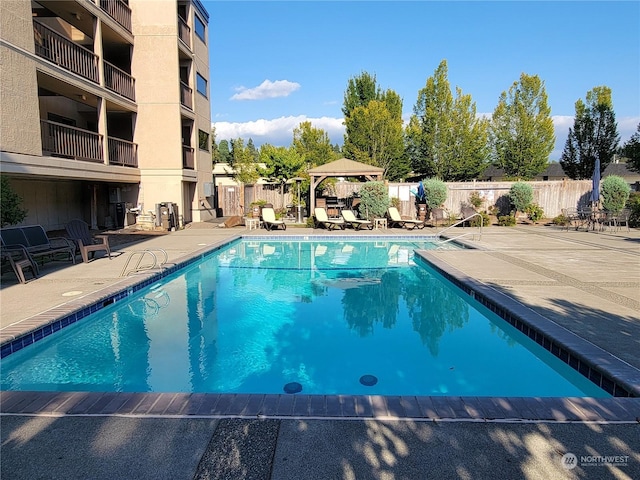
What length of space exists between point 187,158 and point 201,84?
5.34 meters

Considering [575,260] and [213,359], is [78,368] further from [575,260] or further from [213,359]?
[575,260]

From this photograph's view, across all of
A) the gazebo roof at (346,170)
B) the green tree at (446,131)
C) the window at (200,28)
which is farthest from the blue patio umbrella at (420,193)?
the window at (200,28)

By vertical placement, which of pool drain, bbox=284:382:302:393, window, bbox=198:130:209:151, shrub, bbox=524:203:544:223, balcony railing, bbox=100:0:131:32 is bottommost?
pool drain, bbox=284:382:302:393

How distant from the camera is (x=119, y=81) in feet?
53.5

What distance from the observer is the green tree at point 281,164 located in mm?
23266

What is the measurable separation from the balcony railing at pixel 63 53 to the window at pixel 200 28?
816 cm

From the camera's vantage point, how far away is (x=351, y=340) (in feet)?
19.4

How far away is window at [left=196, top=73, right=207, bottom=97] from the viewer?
69.7ft

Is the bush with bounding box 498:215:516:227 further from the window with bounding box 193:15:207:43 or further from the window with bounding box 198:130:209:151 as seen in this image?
the window with bounding box 193:15:207:43

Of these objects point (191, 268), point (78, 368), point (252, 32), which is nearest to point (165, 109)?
point (252, 32)

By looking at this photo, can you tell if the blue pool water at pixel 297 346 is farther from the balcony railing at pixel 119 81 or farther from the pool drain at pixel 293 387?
the balcony railing at pixel 119 81

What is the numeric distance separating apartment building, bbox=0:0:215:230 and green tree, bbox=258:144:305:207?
3477 mm

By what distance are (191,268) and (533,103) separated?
3079 centimetres

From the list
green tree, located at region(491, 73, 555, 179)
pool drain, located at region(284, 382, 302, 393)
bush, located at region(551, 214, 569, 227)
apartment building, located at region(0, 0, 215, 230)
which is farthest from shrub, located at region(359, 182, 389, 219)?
green tree, located at region(491, 73, 555, 179)
